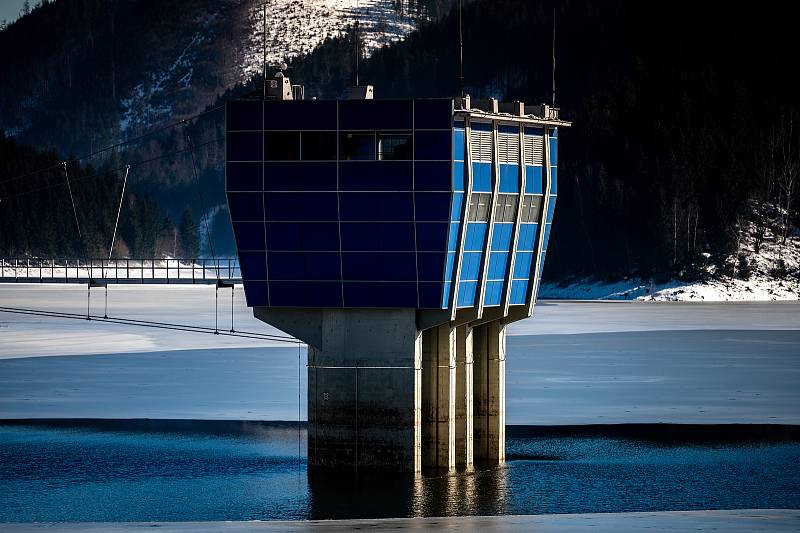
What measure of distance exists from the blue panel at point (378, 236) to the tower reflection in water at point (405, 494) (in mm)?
7383

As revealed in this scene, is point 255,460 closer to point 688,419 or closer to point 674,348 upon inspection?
point 688,419

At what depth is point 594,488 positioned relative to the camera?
5294cm

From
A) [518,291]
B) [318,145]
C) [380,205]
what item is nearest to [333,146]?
[318,145]

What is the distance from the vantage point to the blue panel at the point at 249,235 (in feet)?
180

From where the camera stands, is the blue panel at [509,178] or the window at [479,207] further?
the blue panel at [509,178]

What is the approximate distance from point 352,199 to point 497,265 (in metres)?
7.08

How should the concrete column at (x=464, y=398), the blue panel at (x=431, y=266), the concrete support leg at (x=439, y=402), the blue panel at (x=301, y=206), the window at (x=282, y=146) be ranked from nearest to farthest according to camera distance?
1. the blue panel at (x=431, y=266)
2. the blue panel at (x=301, y=206)
3. the window at (x=282, y=146)
4. the concrete support leg at (x=439, y=402)
5. the concrete column at (x=464, y=398)

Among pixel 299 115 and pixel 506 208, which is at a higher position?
pixel 299 115

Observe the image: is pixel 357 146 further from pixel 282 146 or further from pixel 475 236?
pixel 475 236

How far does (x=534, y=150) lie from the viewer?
2334 inches

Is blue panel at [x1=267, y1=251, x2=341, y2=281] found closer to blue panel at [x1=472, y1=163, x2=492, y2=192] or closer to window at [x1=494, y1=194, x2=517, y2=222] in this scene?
blue panel at [x1=472, y1=163, x2=492, y2=192]

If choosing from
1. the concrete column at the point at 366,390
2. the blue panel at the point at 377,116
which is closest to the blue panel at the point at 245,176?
the blue panel at the point at 377,116

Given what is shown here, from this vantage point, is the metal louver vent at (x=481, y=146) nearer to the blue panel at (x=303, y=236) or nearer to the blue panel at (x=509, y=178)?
the blue panel at (x=509, y=178)

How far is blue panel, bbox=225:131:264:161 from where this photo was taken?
54.5 meters
